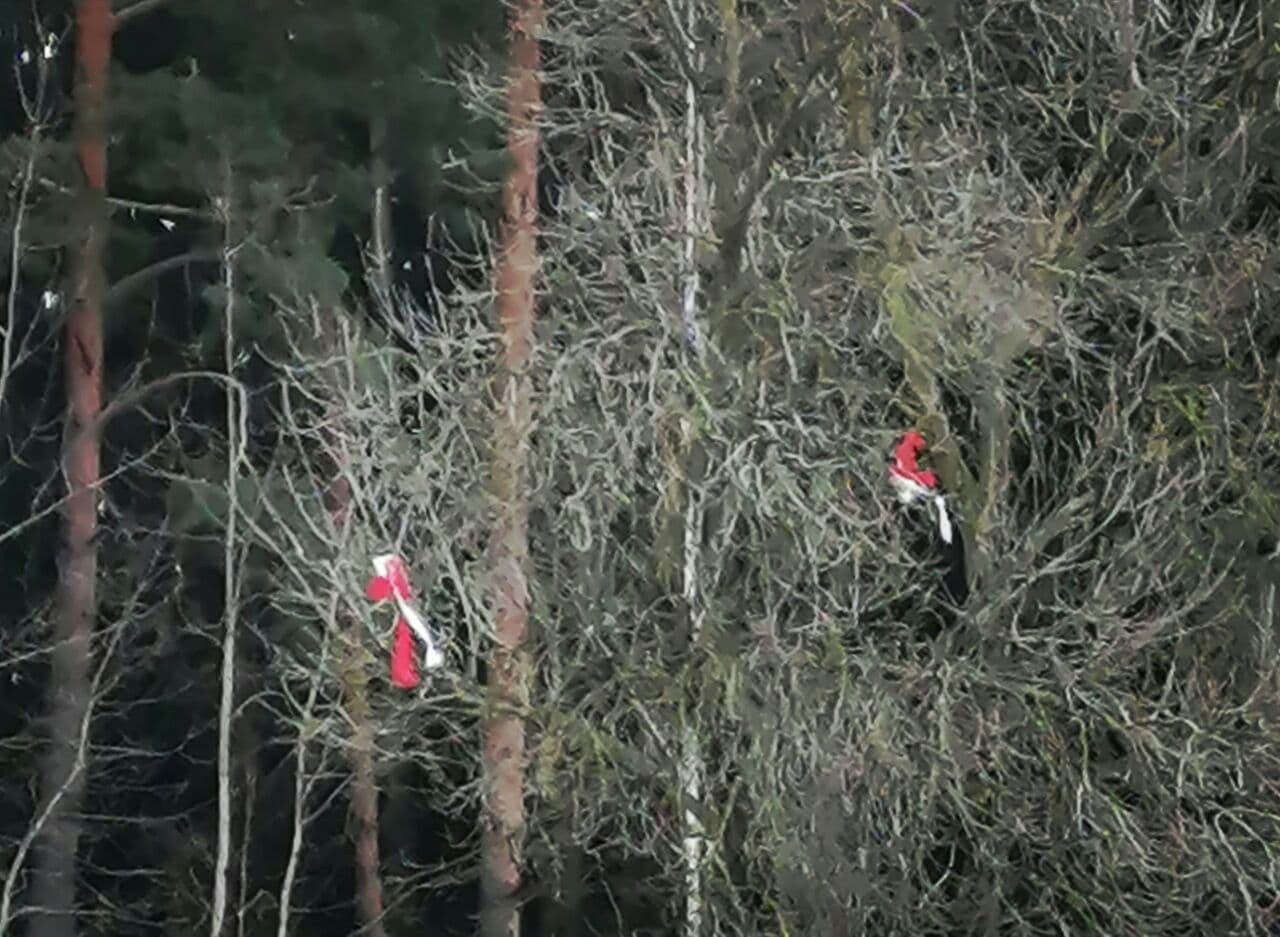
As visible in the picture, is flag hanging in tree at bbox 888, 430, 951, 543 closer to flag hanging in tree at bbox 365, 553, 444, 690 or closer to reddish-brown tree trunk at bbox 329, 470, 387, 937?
flag hanging in tree at bbox 365, 553, 444, 690

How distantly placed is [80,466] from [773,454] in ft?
10.3

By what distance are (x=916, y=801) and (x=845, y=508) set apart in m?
1.07

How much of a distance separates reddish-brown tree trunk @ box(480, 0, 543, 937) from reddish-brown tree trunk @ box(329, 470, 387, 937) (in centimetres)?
54

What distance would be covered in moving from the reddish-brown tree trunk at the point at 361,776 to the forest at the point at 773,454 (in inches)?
1.9

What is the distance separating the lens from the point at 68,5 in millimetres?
7629

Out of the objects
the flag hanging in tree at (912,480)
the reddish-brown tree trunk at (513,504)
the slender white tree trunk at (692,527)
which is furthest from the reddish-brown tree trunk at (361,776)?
the flag hanging in tree at (912,480)

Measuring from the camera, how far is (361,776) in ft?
25.2

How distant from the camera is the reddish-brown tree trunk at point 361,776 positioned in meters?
6.47

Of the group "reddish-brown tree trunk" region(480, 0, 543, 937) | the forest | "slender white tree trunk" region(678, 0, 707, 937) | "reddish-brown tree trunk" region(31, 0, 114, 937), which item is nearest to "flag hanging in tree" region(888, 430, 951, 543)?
the forest

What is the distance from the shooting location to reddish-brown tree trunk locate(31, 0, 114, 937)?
6.75 meters

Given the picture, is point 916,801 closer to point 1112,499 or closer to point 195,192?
point 1112,499

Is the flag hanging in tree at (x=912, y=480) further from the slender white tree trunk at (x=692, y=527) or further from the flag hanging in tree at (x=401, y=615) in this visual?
the flag hanging in tree at (x=401, y=615)

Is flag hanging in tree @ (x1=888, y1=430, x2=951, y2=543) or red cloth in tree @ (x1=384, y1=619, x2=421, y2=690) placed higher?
flag hanging in tree @ (x1=888, y1=430, x2=951, y2=543)

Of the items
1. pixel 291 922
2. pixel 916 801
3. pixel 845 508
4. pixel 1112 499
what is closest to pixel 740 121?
pixel 845 508
